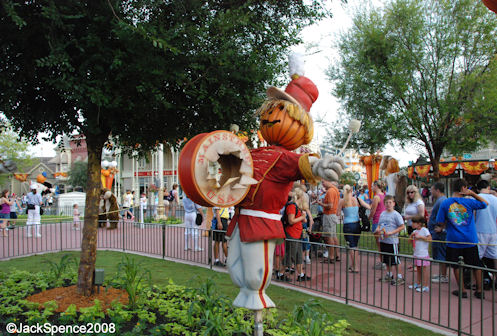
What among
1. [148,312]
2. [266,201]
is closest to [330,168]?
[266,201]

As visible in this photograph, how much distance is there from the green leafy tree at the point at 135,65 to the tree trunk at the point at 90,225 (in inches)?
0.5

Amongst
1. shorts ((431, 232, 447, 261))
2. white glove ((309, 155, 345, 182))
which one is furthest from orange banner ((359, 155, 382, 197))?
white glove ((309, 155, 345, 182))

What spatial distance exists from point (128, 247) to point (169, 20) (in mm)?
8005

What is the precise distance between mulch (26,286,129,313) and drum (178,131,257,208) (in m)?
2.71

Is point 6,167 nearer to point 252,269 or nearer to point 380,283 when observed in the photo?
point 252,269

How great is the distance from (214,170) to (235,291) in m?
3.78

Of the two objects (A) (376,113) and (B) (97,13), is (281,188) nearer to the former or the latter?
(B) (97,13)

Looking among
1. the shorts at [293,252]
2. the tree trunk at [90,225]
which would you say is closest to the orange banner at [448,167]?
the shorts at [293,252]

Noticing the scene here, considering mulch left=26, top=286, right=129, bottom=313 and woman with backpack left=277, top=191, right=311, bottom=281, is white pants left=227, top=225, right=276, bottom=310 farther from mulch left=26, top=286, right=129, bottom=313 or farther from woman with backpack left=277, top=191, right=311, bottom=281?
woman with backpack left=277, top=191, right=311, bottom=281

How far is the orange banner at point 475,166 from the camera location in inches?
796

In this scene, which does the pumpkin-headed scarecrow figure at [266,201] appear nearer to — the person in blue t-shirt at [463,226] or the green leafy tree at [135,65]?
the green leafy tree at [135,65]

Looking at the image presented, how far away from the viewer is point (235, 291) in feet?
20.4

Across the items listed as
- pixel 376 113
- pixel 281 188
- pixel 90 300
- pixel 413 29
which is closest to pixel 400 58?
pixel 413 29

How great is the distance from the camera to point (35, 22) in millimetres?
3863
